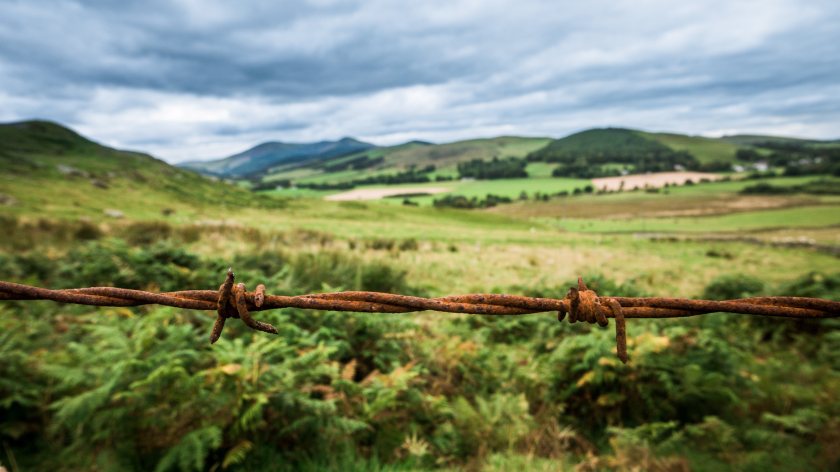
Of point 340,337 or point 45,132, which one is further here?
point 45,132

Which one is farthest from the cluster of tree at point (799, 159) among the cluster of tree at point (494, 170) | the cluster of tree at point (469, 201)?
the cluster of tree at point (469, 201)

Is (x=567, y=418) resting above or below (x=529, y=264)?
above

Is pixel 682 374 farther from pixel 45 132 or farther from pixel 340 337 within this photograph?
pixel 45 132

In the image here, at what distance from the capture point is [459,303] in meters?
1.52

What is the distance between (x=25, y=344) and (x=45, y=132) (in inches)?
3812

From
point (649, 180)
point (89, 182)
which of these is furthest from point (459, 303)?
point (649, 180)

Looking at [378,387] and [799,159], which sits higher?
[799,159]

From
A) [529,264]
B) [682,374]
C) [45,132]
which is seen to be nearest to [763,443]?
[682,374]

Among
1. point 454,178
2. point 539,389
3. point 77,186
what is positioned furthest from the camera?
point 454,178

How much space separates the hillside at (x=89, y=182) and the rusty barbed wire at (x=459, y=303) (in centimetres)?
3317

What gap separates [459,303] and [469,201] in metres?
94.5

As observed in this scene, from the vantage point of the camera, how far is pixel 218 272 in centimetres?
710

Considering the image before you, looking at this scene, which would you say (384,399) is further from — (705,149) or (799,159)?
(705,149)

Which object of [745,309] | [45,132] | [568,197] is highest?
[45,132]
